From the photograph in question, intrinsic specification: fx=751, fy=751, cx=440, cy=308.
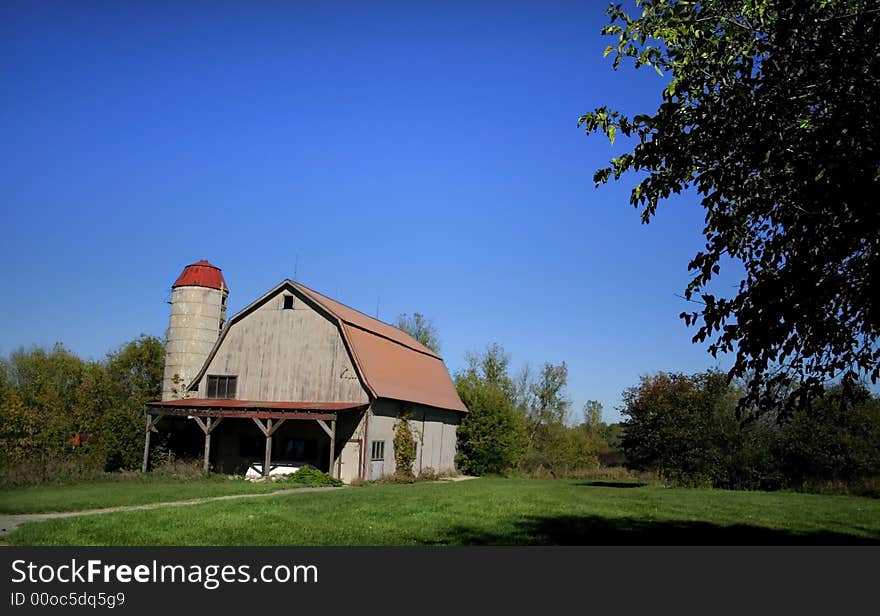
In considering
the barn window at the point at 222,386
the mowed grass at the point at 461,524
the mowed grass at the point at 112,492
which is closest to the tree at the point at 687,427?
the mowed grass at the point at 461,524

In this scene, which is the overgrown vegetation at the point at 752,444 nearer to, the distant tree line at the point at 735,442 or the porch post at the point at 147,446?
the distant tree line at the point at 735,442

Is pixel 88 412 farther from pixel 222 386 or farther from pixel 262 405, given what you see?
pixel 262 405

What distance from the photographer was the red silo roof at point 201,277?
120 ft

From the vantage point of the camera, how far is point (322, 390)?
32.1 m

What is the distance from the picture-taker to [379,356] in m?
34.6

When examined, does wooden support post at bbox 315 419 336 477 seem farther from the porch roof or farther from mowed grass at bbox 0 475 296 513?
mowed grass at bbox 0 475 296 513

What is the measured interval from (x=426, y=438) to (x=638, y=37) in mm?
29843

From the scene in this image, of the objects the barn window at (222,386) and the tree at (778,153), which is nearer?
the tree at (778,153)

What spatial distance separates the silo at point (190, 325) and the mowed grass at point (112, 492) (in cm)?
884

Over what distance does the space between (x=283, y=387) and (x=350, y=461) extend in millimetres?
4648

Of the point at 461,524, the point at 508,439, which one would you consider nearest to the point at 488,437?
the point at 508,439

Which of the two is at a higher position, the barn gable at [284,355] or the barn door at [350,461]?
the barn gable at [284,355]
